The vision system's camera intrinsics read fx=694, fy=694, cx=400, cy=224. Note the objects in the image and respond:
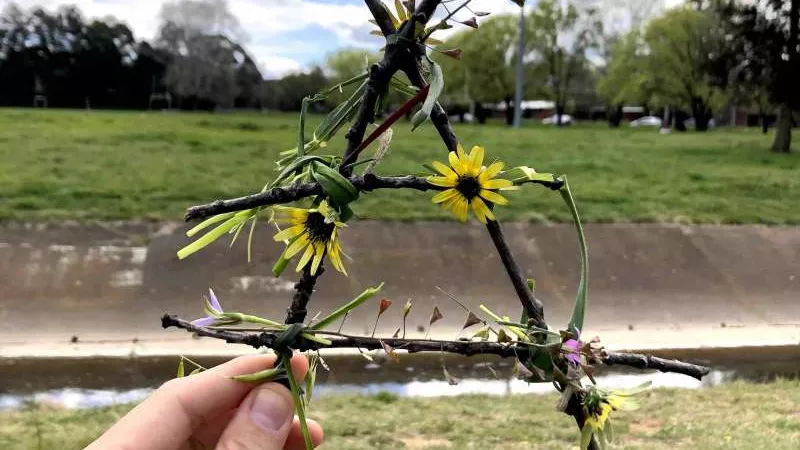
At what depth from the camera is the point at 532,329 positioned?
0.82 meters

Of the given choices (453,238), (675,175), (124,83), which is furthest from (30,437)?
(124,83)

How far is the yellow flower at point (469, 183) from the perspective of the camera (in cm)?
78

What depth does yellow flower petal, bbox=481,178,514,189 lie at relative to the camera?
2.54ft

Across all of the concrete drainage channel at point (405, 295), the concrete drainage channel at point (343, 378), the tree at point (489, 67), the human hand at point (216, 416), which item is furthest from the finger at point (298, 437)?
the tree at point (489, 67)

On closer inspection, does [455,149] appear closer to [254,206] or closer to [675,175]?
[254,206]

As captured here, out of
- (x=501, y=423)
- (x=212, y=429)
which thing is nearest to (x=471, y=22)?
(x=212, y=429)

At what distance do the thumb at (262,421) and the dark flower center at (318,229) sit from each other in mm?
202

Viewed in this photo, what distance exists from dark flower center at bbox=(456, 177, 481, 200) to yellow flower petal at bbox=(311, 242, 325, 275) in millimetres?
167

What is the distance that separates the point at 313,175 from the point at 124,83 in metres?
26.1

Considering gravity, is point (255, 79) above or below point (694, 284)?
above

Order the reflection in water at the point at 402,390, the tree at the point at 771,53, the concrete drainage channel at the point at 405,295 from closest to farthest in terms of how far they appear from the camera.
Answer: the reflection in water at the point at 402,390 → the concrete drainage channel at the point at 405,295 → the tree at the point at 771,53

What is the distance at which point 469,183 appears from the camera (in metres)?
0.78

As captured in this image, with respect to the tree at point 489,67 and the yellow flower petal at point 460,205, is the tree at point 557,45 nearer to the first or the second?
the tree at point 489,67

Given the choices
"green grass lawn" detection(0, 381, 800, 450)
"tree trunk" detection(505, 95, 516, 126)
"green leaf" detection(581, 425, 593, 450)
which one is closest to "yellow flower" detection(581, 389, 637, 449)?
"green leaf" detection(581, 425, 593, 450)
